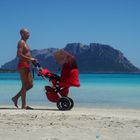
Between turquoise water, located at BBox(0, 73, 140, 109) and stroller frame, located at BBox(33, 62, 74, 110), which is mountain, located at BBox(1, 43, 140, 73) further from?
stroller frame, located at BBox(33, 62, 74, 110)

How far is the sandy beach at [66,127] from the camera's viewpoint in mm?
5848

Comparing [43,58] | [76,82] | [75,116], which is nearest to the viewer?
[75,116]

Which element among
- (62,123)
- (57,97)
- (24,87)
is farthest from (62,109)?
(62,123)

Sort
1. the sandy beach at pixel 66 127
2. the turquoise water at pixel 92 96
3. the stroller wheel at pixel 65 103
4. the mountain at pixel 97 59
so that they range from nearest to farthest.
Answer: the sandy beach at pixel 66 127 < the stroller wheel at pixel 65 103 < the turquoise water at pixel 92 96 < the mountain at pixel 97 59

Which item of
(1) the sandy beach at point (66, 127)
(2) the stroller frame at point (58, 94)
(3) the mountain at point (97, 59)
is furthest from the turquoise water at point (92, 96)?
(3) the mountain at point (97, 59)

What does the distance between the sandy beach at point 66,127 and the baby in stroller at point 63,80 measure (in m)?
0.96

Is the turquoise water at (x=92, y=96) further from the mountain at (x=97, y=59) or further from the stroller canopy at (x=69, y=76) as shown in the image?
the mountain at (x=97, y=59)

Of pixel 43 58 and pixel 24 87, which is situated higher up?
pixel 43 58

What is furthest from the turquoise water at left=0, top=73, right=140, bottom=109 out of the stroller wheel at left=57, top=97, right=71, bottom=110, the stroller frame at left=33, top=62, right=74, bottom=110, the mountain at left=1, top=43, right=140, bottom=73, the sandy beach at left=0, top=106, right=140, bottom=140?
the mountain at left=1, top=43, right=140, bottom=73

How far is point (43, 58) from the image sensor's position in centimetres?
13050

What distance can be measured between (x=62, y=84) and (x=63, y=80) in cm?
7

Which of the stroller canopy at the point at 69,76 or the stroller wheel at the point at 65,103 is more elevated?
the stroller canopy at the point at 69,76

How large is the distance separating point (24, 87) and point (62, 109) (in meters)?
0.83

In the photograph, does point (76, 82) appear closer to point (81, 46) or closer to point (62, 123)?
point (62, 123)
